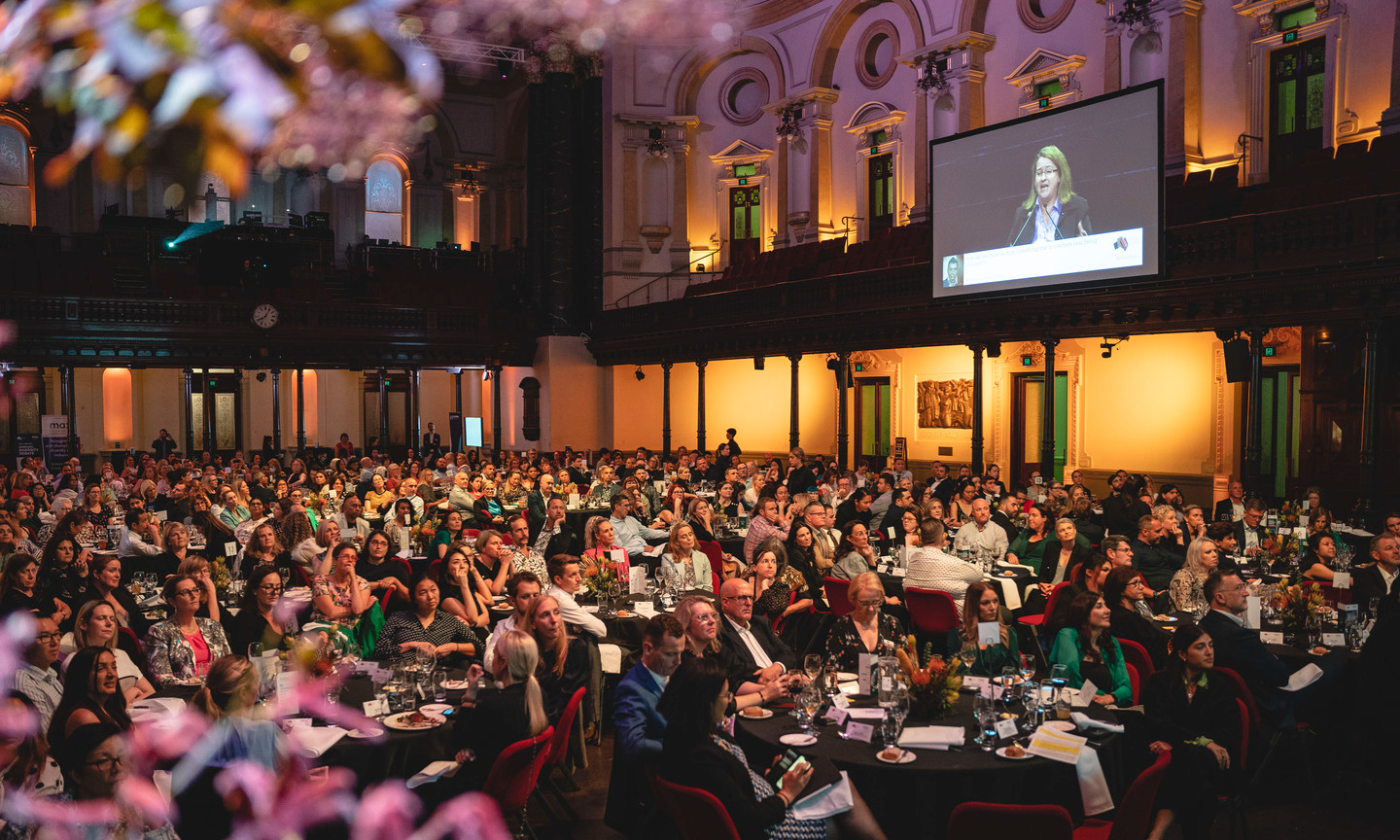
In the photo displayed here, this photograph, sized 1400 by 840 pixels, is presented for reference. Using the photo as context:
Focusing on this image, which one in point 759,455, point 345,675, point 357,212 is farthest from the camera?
point 357,212

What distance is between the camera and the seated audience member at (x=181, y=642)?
5770 millimetres

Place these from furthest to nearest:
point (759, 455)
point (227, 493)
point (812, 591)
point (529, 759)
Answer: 1. point (759, 455)
2. point (227, 493)
3. point (812, 591)
4. point (529, 759)

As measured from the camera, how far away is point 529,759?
4684 millimetres

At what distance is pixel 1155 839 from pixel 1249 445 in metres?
10.3

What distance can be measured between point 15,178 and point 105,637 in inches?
1140

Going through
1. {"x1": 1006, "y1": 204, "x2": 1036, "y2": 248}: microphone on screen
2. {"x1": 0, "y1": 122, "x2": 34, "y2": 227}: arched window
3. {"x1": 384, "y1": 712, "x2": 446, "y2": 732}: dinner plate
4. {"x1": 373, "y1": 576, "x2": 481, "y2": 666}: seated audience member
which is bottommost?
{"x1": 384, "y1": 712, "x2": 446, "y2": 732}: dinner plate

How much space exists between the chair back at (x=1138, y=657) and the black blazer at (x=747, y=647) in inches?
77.0

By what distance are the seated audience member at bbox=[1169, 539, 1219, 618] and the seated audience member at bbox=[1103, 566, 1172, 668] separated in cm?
82

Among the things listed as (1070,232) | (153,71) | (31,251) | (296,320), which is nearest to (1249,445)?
(1070,232)

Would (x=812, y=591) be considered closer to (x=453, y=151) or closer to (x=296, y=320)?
(x=296, y=320)

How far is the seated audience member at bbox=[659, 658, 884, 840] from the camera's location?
3.89 meters

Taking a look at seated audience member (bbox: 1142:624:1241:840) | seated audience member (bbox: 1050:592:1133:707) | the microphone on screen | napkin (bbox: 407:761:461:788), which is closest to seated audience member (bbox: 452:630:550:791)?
napkin (bbox: 407:761:461:788)

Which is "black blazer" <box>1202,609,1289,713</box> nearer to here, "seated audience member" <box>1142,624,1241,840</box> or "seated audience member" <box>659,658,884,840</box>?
"seated audience member" <box>1142,624,1241,840</box>

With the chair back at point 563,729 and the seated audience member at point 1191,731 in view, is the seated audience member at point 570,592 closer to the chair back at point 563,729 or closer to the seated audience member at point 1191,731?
the chair back at point 563,729
